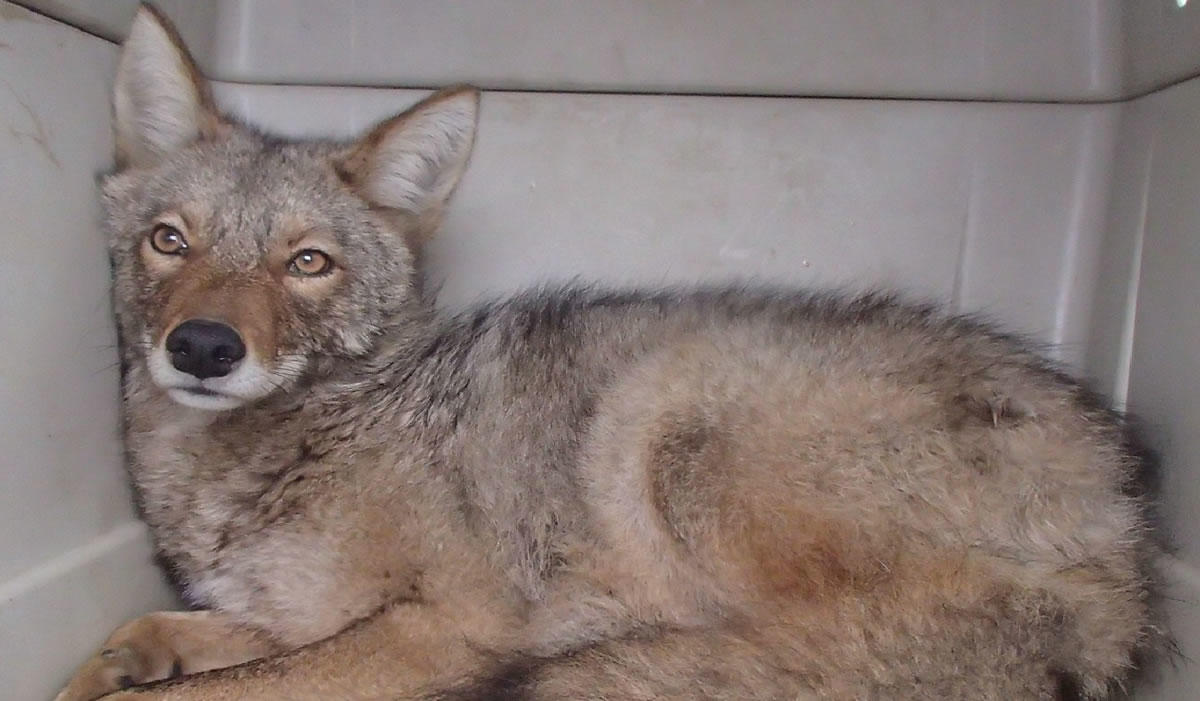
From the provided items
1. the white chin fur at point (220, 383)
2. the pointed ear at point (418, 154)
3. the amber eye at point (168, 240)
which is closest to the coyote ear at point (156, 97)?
the amber eye at point (168, 240)

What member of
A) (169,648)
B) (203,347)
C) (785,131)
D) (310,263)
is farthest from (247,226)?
(785,131)

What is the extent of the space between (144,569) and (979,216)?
8.60 feet

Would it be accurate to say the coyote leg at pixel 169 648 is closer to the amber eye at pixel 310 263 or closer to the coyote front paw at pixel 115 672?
the coyote front paw at pixel 115 672

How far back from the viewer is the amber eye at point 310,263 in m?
2.21

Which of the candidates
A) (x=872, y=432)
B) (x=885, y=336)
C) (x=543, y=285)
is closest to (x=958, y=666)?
(x=872, y=432)

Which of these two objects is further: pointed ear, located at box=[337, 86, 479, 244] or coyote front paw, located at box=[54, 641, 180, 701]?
pointed ear, located at box=[337, 86, 479, 244]

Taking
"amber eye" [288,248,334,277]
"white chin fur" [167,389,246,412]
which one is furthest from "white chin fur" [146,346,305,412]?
"amber eye" [288,248,334,277]

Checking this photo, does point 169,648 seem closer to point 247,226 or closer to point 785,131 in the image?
point 247,226

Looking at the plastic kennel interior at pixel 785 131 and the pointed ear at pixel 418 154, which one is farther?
the plastic kennel interior at pixel 785 131

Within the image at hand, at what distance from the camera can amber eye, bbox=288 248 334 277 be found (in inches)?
87.0

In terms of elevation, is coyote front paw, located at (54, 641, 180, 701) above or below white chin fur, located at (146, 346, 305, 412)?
below

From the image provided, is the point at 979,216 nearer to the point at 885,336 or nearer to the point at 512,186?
the point at 885,336

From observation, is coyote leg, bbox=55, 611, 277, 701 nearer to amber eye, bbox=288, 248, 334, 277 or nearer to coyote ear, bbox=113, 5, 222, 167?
amber eye, bbox=288, 248, 334, 277

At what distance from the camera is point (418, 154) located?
8.00 ft
